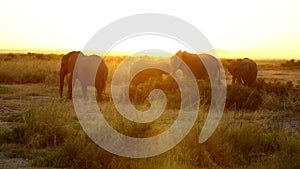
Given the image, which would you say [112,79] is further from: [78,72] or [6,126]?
[6,126]

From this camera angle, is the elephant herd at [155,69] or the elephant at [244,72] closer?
the elephant herd at [155,69]

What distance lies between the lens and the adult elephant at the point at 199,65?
21047 millimetres

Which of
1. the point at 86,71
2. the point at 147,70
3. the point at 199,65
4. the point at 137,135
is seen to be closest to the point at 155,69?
the point at 147,70

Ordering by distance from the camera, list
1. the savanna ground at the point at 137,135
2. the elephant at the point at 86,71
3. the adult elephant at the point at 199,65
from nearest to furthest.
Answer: the savanna ground at the point at 137,135 < the elephant at the point at 86,71 < the adult elephant at the point at 199,65

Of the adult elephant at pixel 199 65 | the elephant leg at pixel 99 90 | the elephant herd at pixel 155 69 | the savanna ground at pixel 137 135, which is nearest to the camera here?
the savanna ground at pixel 137 135

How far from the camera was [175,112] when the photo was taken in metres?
12.9

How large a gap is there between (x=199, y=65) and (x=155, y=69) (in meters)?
1.99

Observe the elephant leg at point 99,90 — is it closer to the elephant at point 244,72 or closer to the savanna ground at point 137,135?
the savanna ground at point 137,135

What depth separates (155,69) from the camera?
20.5m

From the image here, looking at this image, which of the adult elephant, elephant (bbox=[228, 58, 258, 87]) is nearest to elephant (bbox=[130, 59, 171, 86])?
the adult elephant

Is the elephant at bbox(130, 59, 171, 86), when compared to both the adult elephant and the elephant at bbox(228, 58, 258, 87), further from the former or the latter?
the elephant at bbox(228, 58, 258, 87)

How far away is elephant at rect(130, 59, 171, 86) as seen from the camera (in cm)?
1991

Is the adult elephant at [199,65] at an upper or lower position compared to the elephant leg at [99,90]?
upper

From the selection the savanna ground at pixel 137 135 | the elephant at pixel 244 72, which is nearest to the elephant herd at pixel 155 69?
the elephant at pixel 244 72
